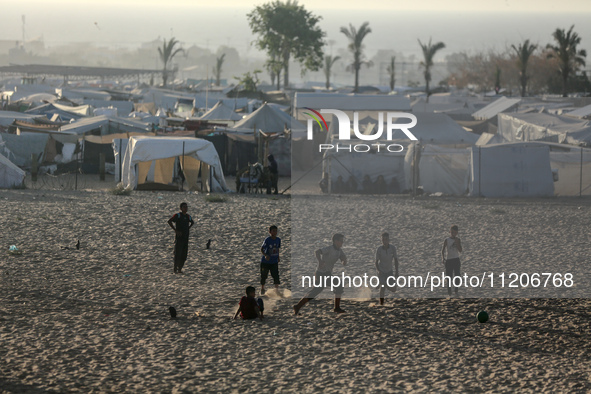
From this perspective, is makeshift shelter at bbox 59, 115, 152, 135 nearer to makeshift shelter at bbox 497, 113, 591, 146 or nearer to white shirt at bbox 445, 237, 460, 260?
makeshift shelter at bbox 497, 113, 591, 146

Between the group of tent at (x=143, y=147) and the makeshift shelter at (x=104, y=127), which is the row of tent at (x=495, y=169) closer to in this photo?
the group of tent at (x=143, y=147)

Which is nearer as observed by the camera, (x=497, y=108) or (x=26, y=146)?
(x=26, y=146)

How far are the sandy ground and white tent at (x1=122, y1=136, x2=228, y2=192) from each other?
826 centimetres

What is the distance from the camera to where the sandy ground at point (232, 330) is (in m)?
8.76

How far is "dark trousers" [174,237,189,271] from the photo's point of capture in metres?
13.5

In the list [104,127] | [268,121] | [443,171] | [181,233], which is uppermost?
[268,121]

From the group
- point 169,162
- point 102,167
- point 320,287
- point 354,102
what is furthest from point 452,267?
point 354,102

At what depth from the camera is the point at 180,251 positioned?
13.7m

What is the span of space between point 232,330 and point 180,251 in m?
3.39

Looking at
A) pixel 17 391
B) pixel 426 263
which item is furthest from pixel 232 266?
pixel 17 391

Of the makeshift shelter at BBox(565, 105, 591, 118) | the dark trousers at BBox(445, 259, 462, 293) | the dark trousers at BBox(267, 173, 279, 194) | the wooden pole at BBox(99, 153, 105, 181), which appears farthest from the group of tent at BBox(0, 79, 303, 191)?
the dark trousers at BBox(445, 259, 462, 293)

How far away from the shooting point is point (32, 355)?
30.6 feet

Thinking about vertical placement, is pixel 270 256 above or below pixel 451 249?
below

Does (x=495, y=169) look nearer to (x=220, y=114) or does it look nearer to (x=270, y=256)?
(x=270, y=256)
